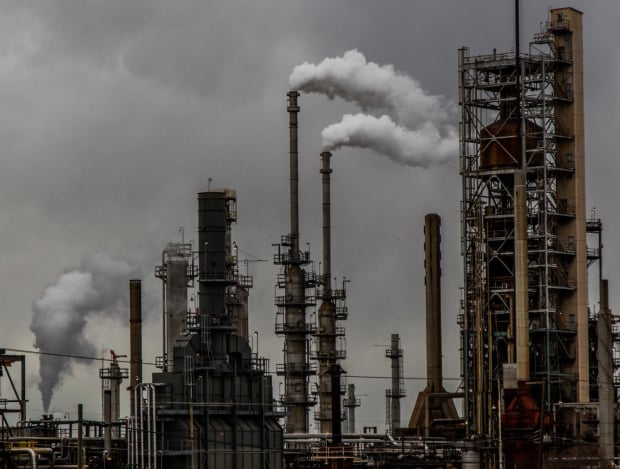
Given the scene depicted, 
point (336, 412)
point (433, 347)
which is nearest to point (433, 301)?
point (433, 347)

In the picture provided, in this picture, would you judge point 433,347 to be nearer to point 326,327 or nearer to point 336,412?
point 336,412

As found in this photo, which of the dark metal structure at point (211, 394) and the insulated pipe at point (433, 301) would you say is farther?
the insulated pipe at point (433, 301)

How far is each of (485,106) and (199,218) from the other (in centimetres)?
1766

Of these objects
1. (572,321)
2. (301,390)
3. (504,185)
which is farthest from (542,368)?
(301,390)

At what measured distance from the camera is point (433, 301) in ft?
292

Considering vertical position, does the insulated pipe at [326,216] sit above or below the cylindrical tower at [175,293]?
above

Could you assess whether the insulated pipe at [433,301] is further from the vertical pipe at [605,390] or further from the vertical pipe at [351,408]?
the vertical pipe at [351,408]

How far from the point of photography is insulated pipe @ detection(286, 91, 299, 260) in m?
Answer: 100

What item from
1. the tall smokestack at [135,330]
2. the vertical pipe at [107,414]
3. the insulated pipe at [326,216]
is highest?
the insulated pipe at [326,216]

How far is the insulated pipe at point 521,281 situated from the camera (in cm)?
8275

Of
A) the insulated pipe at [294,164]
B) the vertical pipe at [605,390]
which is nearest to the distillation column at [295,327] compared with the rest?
the insulated pipe at [294,164]

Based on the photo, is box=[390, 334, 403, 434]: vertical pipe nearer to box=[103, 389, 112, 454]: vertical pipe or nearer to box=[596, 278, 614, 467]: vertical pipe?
box=[596, 278, 614, 467]: vertical pipe

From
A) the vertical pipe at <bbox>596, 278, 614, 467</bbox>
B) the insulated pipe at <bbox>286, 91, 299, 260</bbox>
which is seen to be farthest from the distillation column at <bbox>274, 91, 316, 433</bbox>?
the vertical pipe at <bbox>596, 278, 614, 467</bbox>

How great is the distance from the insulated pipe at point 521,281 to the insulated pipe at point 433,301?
6.72 m
